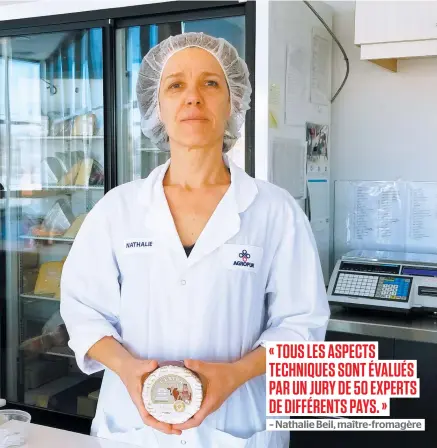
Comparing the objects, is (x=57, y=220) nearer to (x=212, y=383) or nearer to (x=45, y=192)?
(x=45, y=192)

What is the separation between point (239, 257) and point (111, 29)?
5.31 ft

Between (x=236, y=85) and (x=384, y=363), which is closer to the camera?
(x=236, y=85)

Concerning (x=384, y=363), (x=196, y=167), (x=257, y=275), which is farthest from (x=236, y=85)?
(x=384, y=363)

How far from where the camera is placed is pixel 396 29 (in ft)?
7.50

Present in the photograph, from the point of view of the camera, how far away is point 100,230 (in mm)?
1463

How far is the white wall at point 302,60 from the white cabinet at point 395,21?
0.84ft

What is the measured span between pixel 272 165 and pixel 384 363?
0.85m

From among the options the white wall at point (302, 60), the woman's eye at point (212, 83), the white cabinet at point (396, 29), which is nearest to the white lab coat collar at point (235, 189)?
Result: the woman's eye at point (212, 83)

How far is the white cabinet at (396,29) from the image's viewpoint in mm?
2240

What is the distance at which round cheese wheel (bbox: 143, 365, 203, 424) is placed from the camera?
3.93ft

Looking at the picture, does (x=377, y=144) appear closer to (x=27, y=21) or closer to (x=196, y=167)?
(x=196, y=167)

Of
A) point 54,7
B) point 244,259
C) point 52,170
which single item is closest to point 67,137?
point 52,170

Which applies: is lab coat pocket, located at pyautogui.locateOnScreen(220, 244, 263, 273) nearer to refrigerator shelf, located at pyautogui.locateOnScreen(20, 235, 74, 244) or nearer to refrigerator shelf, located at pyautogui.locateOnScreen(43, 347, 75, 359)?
refrigerator shelf, located at pyautogui.locateOnScreen(20, 235, 74, 244)

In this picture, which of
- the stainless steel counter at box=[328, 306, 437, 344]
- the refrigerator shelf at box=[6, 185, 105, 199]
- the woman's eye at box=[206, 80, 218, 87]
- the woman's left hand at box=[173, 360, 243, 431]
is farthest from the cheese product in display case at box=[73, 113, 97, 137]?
the woman's left hand at box=[173, 360, 243, 431]
